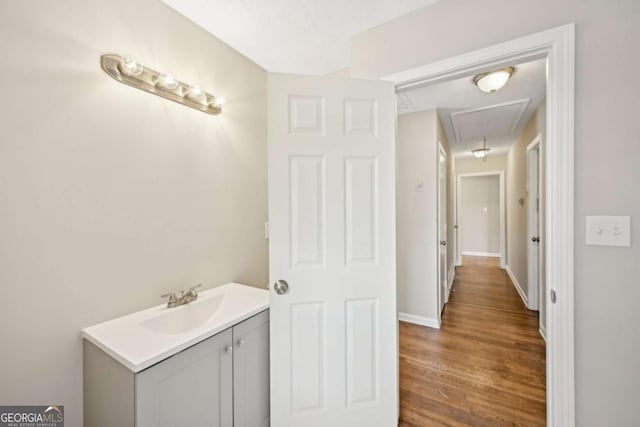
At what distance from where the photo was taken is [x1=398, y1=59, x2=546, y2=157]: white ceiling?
216cm

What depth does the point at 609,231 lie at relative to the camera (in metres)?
0.97

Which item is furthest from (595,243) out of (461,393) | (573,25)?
(461,393)

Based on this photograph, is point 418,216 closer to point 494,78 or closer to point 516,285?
point 494,78

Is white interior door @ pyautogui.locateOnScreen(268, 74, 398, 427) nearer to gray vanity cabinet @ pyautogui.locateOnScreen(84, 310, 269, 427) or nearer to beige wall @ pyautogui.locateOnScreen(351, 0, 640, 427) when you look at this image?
gray vanity cabinet @ pyautogui.locateOnScreen(84, 310, 269, 427)

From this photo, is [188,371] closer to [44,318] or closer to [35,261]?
[44,318]

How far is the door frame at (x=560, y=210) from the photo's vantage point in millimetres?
1016

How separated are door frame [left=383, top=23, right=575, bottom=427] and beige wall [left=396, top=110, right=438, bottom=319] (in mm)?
1729

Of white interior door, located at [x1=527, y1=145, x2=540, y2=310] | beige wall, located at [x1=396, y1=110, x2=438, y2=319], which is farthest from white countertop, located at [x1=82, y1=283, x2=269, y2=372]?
white interior door, located at [x1=527, y1=145, x2=540, y2=310]

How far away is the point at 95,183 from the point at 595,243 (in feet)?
7.21

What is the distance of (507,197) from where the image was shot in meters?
4.99

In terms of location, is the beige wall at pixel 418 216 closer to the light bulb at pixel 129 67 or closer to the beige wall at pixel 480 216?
the light bulb at pixel 129 67

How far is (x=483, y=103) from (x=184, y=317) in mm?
3299

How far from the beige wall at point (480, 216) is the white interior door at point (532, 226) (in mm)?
3338

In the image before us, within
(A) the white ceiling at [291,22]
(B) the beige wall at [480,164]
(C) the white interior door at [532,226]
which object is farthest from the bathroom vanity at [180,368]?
(B) the beige wall at [480,164]
